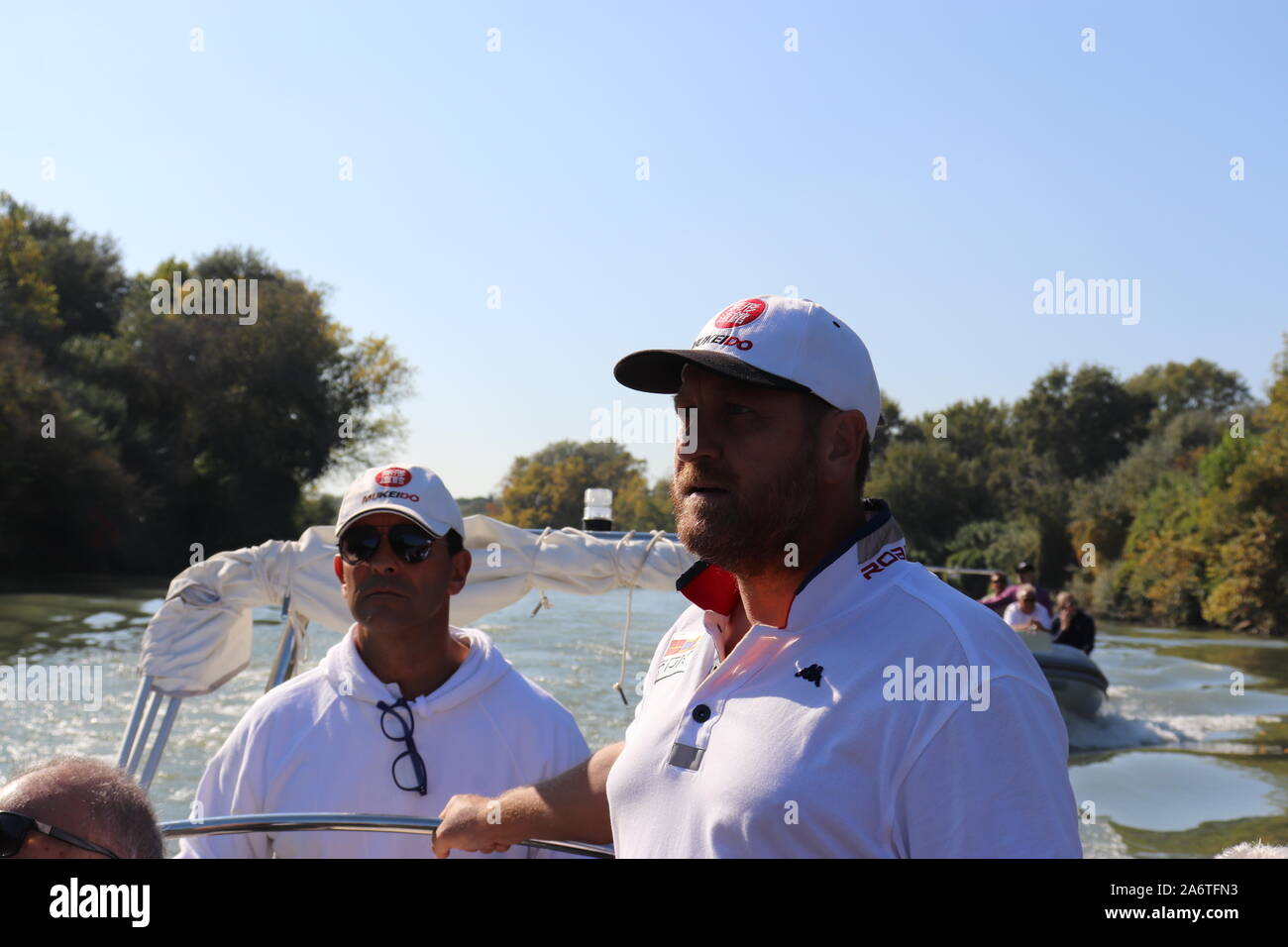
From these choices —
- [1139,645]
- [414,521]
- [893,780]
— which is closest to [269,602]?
[414,521]

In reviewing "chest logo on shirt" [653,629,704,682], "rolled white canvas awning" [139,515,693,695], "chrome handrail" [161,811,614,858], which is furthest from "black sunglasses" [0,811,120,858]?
"rolled white canvas awning" [139,515,693,695]

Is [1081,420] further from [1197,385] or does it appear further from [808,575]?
[808,575]

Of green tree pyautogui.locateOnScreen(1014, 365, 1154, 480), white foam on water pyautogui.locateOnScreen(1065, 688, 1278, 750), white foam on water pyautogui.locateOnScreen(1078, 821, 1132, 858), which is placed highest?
green tree pyautogui.locateOnScreen(1014, 365, 1154, 480)

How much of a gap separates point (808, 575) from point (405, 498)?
75.9 inches

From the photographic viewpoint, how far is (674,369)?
7.22ft

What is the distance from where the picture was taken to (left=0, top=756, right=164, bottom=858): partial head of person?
63.7 inches

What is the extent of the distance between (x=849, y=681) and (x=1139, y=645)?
101 feet

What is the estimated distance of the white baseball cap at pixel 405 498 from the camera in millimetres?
3480

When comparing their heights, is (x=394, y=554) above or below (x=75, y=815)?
above

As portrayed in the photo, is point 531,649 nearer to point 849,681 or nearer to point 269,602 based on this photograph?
point 269,602

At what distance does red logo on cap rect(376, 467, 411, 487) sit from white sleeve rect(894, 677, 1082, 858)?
2322 mm

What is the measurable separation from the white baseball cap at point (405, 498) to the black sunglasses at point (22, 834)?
6.16ft

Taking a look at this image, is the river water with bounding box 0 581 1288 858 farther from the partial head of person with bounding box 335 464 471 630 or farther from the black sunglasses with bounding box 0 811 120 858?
the black sunglasses with bounding box 0 811 120 858

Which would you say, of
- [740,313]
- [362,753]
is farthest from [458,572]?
[740,313]
